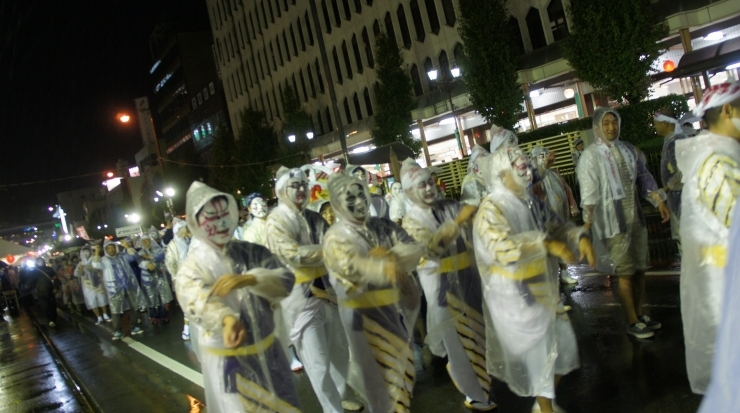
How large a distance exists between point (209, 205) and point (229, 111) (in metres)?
63.3

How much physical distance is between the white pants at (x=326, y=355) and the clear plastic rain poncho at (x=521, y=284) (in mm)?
1434

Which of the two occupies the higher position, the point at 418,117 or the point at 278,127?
the point at 278,127

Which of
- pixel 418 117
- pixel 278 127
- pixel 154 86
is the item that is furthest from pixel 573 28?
pixel 154 86

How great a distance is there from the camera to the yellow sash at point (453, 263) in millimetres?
5574

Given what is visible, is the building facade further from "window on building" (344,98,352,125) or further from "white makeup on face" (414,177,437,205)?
"white makeup on face" (414,177,437,205)

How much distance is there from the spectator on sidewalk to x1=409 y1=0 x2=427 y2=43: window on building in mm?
29480

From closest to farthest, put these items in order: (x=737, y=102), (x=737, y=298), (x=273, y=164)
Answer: (x=737, y=298), (x=737, y=102), (x=273, y=164)

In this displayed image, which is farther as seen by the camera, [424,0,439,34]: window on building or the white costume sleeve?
[424,0,439,34]: window on building

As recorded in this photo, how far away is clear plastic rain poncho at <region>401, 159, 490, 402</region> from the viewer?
5.29m

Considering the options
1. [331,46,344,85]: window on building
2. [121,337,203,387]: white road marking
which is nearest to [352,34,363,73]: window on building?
[331,46,344,85]: window on building

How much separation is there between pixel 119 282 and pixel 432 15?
2497 centimetres

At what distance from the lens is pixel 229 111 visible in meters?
65.4

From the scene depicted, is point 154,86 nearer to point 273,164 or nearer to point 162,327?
point 273,164

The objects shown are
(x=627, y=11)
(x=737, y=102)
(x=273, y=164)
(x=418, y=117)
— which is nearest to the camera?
(x=737, y=102)
